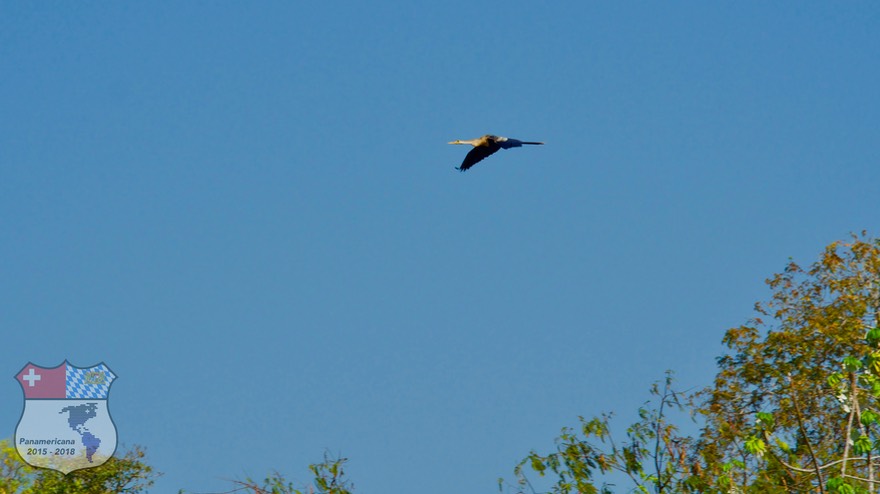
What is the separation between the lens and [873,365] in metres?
10.1

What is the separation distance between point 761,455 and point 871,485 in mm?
796

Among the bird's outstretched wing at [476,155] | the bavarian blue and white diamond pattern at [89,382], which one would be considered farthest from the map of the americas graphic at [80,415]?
the bird's outstretched wing at [476,155]

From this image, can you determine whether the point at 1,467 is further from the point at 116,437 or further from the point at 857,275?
the point at 857,275

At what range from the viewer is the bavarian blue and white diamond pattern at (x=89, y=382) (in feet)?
61.5

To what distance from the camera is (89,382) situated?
1883 cm

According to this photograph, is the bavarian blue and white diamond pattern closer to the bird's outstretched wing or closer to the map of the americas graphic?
the map of the americas graphic

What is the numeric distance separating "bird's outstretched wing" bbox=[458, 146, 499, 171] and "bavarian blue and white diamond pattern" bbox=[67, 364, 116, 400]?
6.37m

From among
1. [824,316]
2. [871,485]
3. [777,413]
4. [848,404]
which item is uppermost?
[824,316]

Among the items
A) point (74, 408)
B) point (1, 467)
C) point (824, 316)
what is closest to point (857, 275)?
point (824, 316)

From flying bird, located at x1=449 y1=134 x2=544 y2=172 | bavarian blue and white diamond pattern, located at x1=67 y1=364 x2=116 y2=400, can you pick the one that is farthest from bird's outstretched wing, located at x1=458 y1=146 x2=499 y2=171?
bavarian blue and white diamond pattern, located at x1=67 y1=364 x2=116 y2=400

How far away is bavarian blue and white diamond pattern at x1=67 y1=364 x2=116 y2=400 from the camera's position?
18.7m

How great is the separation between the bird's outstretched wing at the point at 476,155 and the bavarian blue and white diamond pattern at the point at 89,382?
6.37m

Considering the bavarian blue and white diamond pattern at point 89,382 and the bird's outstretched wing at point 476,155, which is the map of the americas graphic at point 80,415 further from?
the bird's outstretched wing at point 476,155

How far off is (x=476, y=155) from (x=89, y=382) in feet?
22.9
